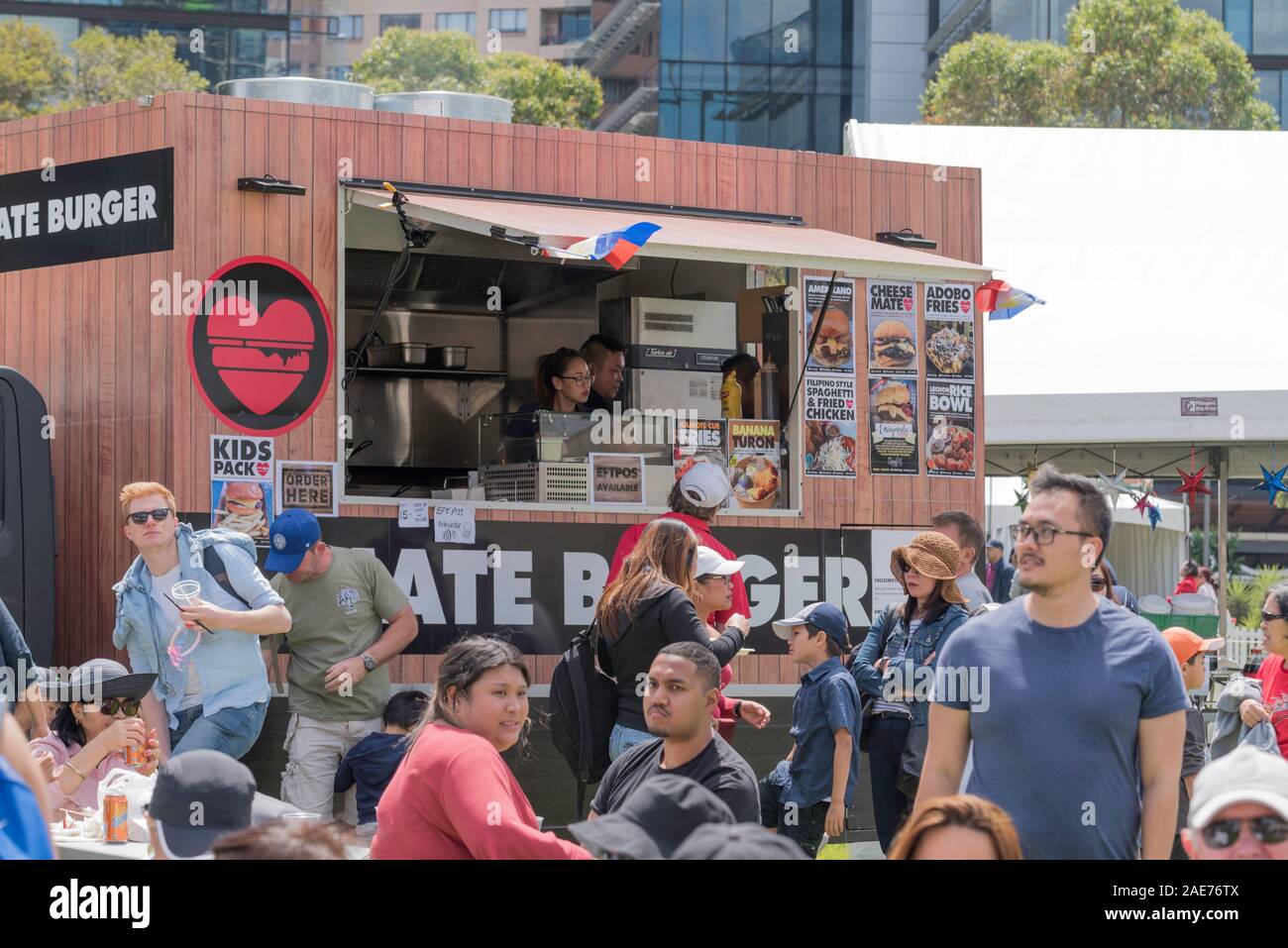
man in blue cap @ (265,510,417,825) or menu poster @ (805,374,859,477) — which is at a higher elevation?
menu poster @ (805,374,859,477)

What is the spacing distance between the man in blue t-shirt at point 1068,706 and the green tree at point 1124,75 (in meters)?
35.8

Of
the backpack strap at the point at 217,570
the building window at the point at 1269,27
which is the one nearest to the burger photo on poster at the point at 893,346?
the backpack strap at the point at 217,570

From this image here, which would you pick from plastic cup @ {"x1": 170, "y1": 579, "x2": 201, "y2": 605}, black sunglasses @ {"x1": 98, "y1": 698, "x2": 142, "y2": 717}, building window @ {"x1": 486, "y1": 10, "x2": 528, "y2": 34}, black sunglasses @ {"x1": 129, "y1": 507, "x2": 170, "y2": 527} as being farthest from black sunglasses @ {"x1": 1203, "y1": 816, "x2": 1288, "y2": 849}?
building window @ {"x1": 486, "y1": 10, "x2": 528, "y2": 34}

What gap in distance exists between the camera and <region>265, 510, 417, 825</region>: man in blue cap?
25.8ft

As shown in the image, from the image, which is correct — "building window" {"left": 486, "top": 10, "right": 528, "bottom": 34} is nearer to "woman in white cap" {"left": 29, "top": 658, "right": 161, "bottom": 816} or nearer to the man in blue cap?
the man in blue cap

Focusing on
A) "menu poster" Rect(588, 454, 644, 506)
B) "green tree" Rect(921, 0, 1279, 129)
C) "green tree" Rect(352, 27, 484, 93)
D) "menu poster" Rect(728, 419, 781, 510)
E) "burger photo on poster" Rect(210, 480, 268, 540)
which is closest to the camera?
"burger photo on poster" Rect(210, 480, 268, 540)

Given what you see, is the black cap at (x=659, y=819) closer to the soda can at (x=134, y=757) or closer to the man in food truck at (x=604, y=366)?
the soda can at (x=134, y=757)

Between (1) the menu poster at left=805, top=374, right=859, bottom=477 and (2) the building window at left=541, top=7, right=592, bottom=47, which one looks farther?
(2) the building window at left=541, top=7, right=592, bottom=47

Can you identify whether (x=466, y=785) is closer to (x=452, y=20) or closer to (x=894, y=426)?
(x=894, y=426)

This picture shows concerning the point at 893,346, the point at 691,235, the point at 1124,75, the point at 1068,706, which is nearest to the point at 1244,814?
the point at 1068,706

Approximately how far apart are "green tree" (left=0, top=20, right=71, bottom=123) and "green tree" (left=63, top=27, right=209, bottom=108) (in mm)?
716

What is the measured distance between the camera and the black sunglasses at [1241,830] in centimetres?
374

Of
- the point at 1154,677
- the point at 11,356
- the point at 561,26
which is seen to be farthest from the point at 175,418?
the point at 561,26
